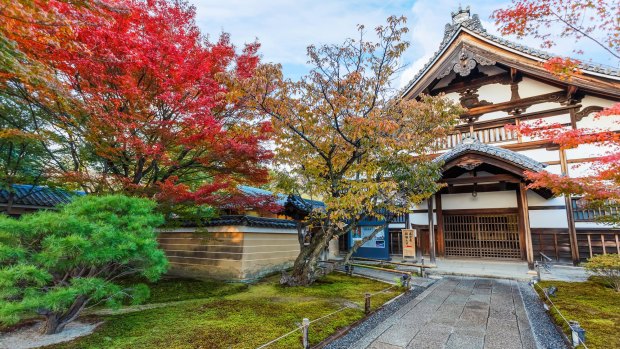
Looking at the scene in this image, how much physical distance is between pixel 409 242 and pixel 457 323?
7446mm

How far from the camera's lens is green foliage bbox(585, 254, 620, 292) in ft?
23.9

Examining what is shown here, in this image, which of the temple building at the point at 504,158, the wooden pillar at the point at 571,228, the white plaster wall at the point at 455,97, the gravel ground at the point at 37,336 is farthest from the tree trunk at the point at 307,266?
the white plaster wall at the point at 455,97

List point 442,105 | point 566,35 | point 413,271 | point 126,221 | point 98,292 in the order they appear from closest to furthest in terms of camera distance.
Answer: point 98,292
point 126,221
point 566,35
point 442,105
point 413,271

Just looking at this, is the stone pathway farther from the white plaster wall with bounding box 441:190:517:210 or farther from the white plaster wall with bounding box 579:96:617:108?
the white plaster wall with bounding box 579:96:617:108

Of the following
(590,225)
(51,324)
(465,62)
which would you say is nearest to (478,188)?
(590,225)

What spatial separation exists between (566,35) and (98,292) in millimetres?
11899

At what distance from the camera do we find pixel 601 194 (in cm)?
682

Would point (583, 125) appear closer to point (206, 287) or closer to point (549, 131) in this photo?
point (549, 131)

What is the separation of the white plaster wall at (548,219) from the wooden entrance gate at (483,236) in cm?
64

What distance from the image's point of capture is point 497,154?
35.0 feet

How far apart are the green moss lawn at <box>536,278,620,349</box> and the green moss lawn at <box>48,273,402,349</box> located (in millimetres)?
3725

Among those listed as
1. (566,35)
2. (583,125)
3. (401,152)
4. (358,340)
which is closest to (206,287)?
(358,340)

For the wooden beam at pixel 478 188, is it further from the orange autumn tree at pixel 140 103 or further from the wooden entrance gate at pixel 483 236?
the orange autumn tree at pixel 140 103

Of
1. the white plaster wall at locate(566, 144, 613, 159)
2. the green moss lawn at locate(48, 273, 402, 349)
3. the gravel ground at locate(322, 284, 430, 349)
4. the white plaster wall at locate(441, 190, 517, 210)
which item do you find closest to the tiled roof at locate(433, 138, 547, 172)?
the white plaster wall at locate(566, 144, 613, 159)
